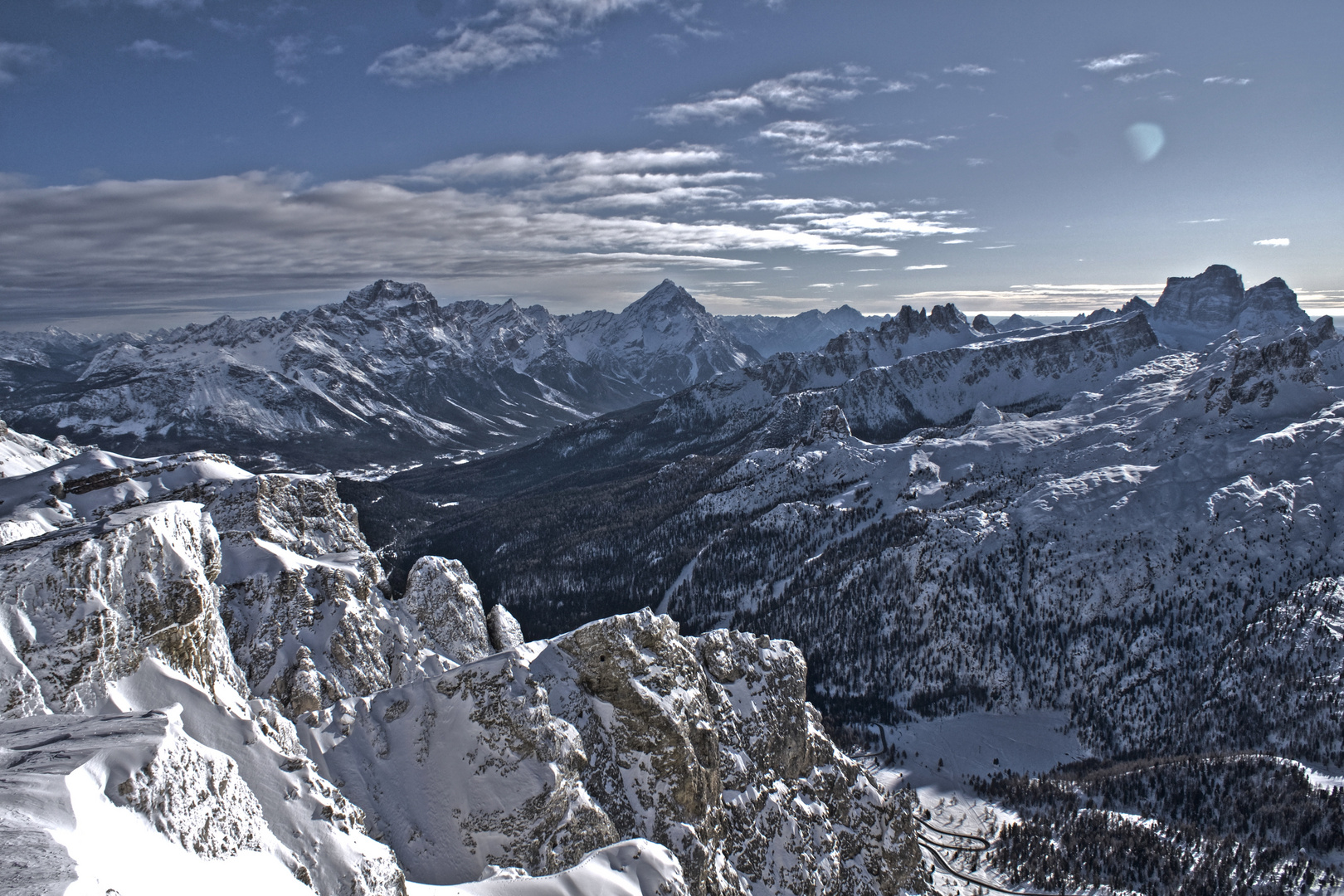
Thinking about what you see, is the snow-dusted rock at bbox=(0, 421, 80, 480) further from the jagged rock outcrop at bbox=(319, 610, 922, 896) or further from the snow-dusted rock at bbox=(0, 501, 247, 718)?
the jagged rock outcrop at bbox=(319, 610, 922, 896)

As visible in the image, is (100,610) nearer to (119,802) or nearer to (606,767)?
(119,802)

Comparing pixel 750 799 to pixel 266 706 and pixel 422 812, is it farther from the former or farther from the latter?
pixel 266 706

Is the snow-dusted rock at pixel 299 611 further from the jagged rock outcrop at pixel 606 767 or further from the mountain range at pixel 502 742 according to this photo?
the jagged rock outcrop at pixel 606 767

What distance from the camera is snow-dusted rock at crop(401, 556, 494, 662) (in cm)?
9031

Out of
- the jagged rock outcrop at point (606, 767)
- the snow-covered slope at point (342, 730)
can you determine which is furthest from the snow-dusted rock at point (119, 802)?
the jagged rock outcrop at point (606, 767)

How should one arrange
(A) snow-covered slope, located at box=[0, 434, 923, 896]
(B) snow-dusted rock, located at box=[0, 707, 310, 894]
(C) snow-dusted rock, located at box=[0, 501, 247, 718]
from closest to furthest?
(B) snow-dusted rock, located at box=[0, 707, 310, 894]
(A) snow-covered slope, located at box=[0, 434, 923, 896]
(C) snow-dusted rock, located at box=[0, 501, 247, 718]

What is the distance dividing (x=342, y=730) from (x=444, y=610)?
34355mm

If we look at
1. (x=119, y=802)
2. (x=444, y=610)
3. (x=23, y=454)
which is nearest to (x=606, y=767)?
(x=119, y=802)

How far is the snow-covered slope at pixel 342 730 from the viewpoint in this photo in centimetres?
3023

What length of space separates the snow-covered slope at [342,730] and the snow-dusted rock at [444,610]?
31 cm

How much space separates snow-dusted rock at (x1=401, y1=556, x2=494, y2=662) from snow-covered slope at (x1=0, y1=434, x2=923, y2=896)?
0.31 meters

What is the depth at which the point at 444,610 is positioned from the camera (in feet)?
299

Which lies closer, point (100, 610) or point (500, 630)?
point (100, 610)

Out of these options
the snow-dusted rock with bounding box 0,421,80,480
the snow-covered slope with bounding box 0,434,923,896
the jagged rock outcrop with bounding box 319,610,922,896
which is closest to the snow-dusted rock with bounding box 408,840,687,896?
the snow-covered slope with bounding box 0,434,923,896
